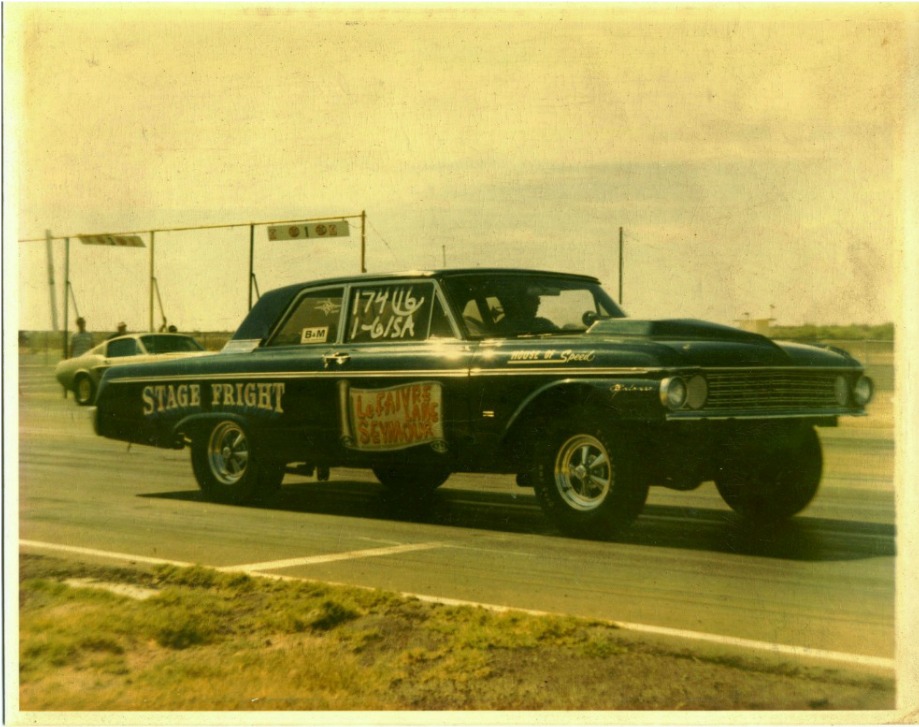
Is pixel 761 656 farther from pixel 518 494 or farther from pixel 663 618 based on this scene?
pixel 518 494

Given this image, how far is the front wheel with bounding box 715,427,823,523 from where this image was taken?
6820mm

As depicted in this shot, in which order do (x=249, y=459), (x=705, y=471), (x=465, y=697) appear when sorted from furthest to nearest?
(x=249, y=459)
(x=705, y=471)
(x=465, y=697)

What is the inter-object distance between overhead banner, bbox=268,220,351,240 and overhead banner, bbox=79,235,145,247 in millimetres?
877

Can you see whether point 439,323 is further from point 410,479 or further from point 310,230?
point 410,479

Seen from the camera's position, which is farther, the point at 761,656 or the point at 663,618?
the point at 663,618

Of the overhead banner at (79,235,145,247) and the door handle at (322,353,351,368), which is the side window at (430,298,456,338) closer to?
the door handle at (322,353,351,368)

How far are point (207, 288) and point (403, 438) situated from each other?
1756mm

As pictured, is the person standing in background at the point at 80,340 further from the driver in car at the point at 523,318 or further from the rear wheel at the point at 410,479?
the driver in car at the point at 523,318

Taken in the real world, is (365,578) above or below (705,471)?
below

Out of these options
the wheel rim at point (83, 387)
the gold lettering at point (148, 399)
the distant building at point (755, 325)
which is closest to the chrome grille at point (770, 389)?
the distant building at point (755, 325)

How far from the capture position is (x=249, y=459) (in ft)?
27.9

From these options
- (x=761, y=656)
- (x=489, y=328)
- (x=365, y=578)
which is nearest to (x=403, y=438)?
(x=489, y=328)

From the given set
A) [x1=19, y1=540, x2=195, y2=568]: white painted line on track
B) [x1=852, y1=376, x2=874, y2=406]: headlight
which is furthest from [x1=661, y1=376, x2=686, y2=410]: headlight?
[x1=19, y1=540, x2=195, y2=568]: white painted line on track

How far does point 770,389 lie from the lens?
6645 millimetres
